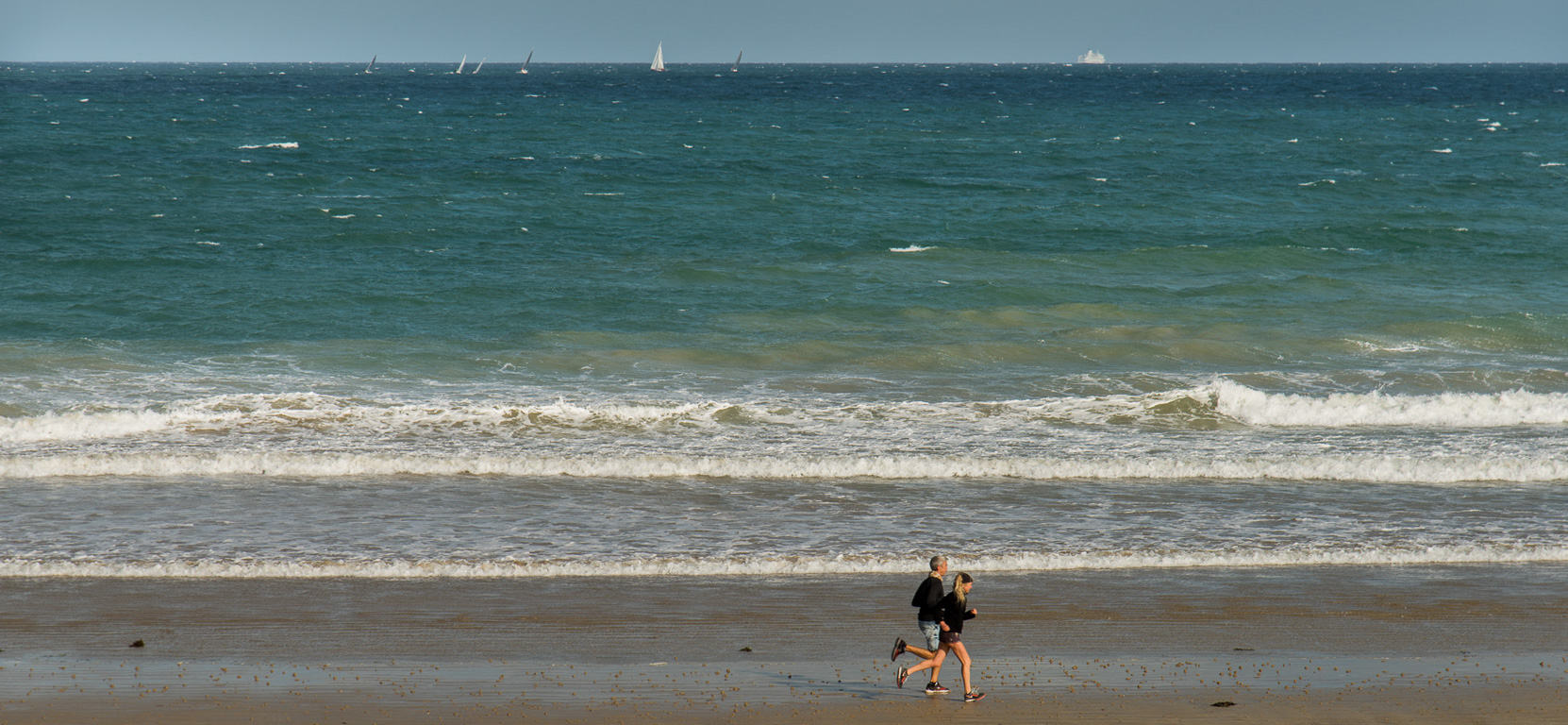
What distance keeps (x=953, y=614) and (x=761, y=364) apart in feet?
39.5

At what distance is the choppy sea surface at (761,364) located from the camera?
39.6 ft

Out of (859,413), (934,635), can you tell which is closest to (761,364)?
(859,413)

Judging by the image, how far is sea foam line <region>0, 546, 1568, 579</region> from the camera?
1065 centimetres

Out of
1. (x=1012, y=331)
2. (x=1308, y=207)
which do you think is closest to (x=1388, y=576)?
(x=1012, y=331)

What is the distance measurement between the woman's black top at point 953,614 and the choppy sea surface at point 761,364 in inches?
115

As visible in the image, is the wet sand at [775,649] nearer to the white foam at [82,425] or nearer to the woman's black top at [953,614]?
the woman's black top at [953,614]

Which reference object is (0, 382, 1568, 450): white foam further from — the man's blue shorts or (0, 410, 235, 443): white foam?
the man's blue shorts

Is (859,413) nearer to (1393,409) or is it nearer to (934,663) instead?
(1393,409)

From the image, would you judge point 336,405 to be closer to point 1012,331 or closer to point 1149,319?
point 1012,331

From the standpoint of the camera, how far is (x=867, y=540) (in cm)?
1176

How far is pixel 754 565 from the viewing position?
11.0 m

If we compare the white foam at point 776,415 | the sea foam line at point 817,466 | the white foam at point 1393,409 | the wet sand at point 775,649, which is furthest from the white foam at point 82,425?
the white foam at point 1393,409

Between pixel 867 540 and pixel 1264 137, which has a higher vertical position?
pixel 1264 137

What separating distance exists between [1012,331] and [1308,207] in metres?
19.0
